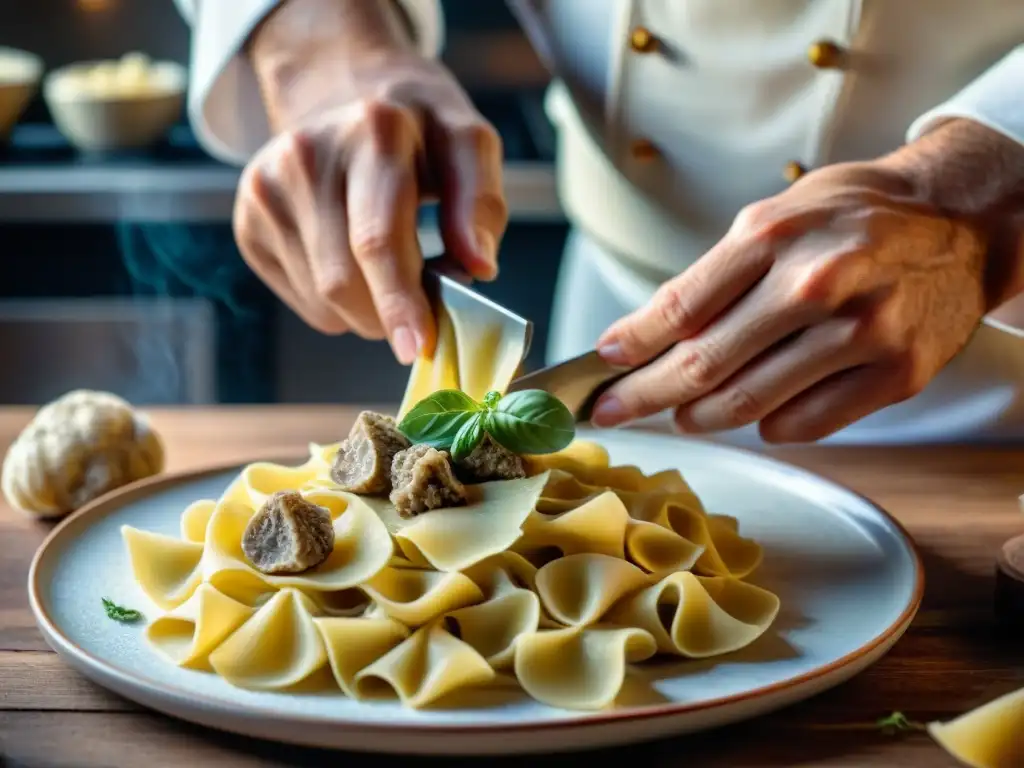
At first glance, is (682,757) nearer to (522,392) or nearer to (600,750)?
(600,750)

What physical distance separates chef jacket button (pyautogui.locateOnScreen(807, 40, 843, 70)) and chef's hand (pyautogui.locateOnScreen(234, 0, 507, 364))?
1.61 feet

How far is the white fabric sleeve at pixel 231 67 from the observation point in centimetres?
211

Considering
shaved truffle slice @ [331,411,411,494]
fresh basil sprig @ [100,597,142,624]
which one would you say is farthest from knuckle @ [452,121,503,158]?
fresh basil sprig @ [100,597,142,624]

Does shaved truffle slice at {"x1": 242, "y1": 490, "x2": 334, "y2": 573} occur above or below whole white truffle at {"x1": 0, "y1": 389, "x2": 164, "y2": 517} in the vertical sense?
above

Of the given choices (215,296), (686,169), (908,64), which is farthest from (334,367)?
(908,64)

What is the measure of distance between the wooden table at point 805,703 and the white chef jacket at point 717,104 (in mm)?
386

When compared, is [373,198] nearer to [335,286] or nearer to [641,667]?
[335,286]

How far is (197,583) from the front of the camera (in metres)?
1.35

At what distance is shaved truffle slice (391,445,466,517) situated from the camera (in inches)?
52.2

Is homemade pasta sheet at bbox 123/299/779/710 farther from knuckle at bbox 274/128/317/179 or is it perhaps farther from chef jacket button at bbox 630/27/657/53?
chef jacket button at bbox 630/27/657/53

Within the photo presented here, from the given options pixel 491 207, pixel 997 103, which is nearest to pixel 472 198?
pixel 491 207

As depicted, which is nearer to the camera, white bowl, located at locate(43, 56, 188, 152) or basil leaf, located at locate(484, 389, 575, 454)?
basil leaf, located at locate(484, 389, 575, 454)

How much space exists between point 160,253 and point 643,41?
193cm

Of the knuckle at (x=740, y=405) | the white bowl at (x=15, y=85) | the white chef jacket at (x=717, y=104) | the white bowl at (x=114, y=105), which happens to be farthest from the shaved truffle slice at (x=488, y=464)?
the white bowl at (x=15, y=85)
